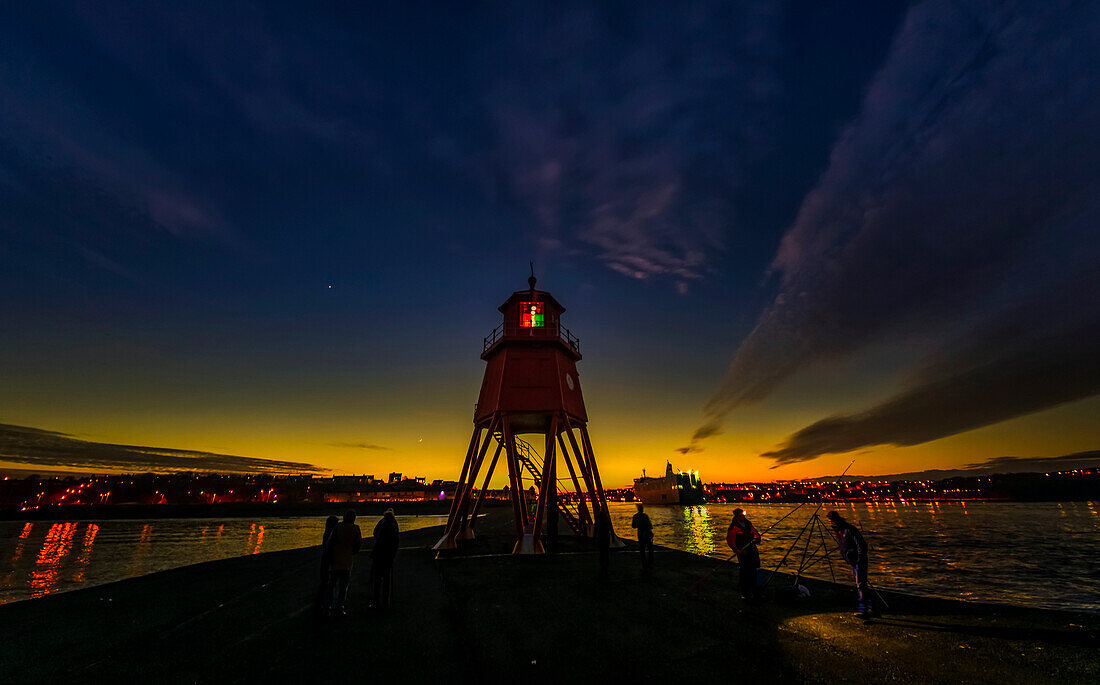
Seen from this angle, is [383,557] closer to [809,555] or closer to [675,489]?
[809,555]

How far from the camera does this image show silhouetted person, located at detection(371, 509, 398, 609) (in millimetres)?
9328

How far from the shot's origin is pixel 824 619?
28.0 feet

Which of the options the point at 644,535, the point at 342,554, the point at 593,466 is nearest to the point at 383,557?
the point at 342,554

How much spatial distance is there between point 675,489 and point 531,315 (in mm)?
137858

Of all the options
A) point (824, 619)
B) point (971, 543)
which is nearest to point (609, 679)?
point (824, 619)

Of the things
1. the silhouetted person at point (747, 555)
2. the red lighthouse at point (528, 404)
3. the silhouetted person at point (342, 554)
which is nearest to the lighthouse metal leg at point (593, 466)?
the red lighthouse at point (528, 404)

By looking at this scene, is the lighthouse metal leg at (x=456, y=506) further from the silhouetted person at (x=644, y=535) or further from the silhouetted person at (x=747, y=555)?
the silhouetted person at (x=747, y=555)

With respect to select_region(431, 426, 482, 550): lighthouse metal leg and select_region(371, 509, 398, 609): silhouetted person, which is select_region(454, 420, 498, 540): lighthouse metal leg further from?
select_region(371, 509, 398, 609): silhouetted person

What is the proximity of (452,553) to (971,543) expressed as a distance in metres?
46.7

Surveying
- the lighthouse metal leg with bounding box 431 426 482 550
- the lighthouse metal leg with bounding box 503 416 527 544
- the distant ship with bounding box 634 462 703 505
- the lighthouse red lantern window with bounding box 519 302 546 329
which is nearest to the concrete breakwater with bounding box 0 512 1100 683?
the lighthouse metal leg with bounding box 503 416 527 544

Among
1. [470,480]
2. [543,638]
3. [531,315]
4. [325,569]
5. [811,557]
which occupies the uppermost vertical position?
[531,315]

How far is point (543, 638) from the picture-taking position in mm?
7547

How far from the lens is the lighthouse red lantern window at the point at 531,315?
2003 cm

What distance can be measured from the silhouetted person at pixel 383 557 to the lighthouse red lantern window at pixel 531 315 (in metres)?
11.6
